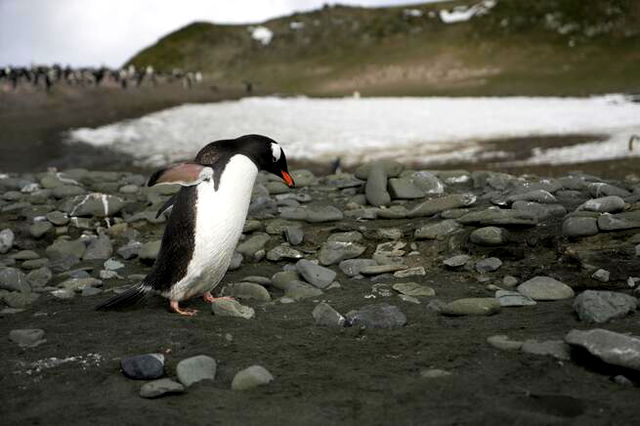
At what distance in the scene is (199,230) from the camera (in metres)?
4.55

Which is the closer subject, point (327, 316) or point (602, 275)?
point (327, 316)

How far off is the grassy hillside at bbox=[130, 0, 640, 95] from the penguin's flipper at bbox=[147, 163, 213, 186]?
29.6 metres

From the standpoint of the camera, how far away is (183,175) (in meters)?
4.37

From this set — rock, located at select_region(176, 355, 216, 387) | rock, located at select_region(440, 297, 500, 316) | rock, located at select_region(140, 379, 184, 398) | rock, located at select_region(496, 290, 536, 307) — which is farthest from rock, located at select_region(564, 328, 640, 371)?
rock, located at select_region(140, 379, 184, 398)

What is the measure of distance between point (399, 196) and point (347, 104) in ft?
81.0

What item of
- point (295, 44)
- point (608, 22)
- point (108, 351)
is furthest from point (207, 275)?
point (295, 44)

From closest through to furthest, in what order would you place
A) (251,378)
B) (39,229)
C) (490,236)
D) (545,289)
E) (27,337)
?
(251,378) → (27,337) → (545,289) → (490,236) → (39,229)

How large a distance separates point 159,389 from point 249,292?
1829mm

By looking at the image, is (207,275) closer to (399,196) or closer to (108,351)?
(108,351)

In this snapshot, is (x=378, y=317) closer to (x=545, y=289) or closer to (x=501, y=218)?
(x=545, y=289)

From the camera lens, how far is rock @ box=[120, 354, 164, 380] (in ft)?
11.1

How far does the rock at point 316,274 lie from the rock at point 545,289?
1.50 meters

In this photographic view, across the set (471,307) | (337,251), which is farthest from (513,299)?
(337,251)

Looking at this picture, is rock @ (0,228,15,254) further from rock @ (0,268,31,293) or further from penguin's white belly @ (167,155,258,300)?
penguin's white belly @ (167,155,258,300)
